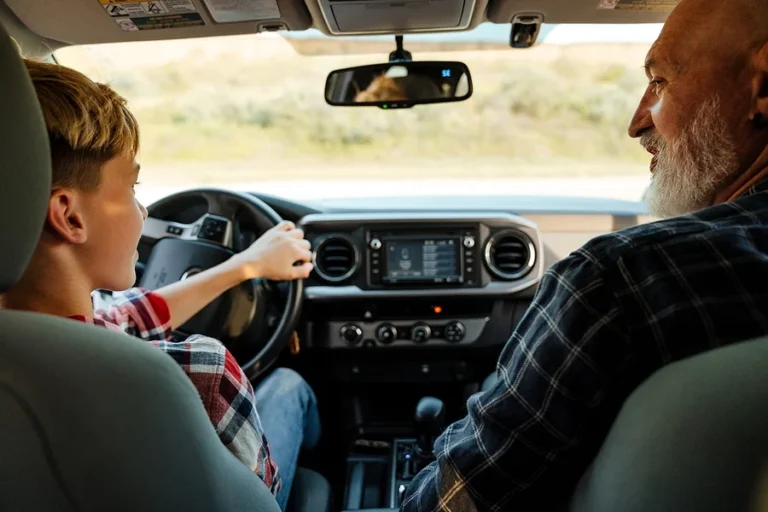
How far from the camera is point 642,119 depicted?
180 cm

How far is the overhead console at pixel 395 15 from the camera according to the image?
7.22 ft

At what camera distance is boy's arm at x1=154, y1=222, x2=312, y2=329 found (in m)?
2.43

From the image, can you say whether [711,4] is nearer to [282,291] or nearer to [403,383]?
[282,291]

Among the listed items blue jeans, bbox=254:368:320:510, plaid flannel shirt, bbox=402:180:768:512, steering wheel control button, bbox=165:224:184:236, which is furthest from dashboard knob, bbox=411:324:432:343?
plaid flannel shirt, bbox=402:180:768:512

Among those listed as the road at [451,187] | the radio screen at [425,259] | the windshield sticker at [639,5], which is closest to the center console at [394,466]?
the radio screen at [425,259]

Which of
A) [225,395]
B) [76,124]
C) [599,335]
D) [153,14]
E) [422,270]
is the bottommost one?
[225,395]

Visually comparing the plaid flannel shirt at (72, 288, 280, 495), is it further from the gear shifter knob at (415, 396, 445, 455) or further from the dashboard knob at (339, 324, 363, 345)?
the dashboard knob at (339, 324, 363, 345)

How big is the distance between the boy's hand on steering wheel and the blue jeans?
407 mm

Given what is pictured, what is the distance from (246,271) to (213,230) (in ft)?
1.25

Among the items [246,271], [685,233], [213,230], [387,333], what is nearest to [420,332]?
[387,333]

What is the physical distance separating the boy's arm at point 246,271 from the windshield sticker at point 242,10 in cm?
79

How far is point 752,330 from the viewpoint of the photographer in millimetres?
1061

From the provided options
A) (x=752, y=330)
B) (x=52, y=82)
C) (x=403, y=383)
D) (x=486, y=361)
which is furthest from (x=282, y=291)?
(x=752, y=330)

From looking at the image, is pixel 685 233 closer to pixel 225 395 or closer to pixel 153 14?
pixel 225 395
